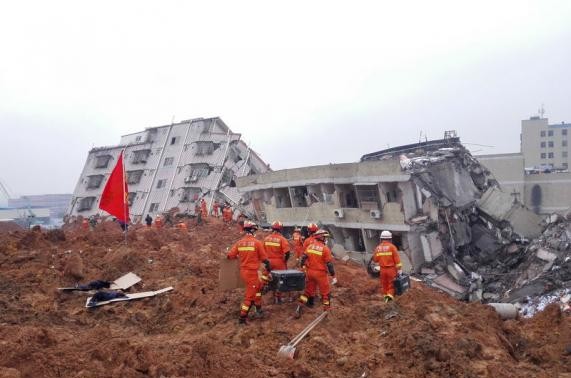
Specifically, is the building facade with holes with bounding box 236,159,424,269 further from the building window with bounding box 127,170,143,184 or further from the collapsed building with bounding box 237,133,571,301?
the building window with bounding box 127,170,143,184

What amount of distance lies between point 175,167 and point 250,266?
104 feet

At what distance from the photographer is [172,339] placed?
23.4 feet

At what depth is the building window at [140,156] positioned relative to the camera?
134 feet

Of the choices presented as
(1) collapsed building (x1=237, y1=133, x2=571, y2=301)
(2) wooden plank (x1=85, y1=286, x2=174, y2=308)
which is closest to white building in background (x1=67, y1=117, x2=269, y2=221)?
(1) collapsed building (x1=237, y1=133, x2=571, y2=301)

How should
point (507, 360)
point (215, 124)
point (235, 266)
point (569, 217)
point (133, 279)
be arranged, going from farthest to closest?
1. point (215, 124)
2. point (569, 217)
3. point (133, 279)
4. point (235, 266)
5. point (507, 360)

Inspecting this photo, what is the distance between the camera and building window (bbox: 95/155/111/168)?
4319 cm

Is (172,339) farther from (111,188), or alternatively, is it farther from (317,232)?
(111,188)

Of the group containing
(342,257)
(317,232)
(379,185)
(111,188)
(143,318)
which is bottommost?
(342,257)

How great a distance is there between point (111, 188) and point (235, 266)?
4.54 metres

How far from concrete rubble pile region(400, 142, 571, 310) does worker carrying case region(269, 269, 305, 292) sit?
946cm

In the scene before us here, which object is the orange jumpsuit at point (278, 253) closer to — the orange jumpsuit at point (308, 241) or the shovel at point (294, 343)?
the orange jumpsuit at point (308, 241)

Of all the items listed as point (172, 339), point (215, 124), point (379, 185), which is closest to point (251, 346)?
point (172, 339)

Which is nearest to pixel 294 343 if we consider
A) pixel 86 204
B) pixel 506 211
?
pixel 506 211

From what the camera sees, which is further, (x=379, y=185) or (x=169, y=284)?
(x=379, y=185)
